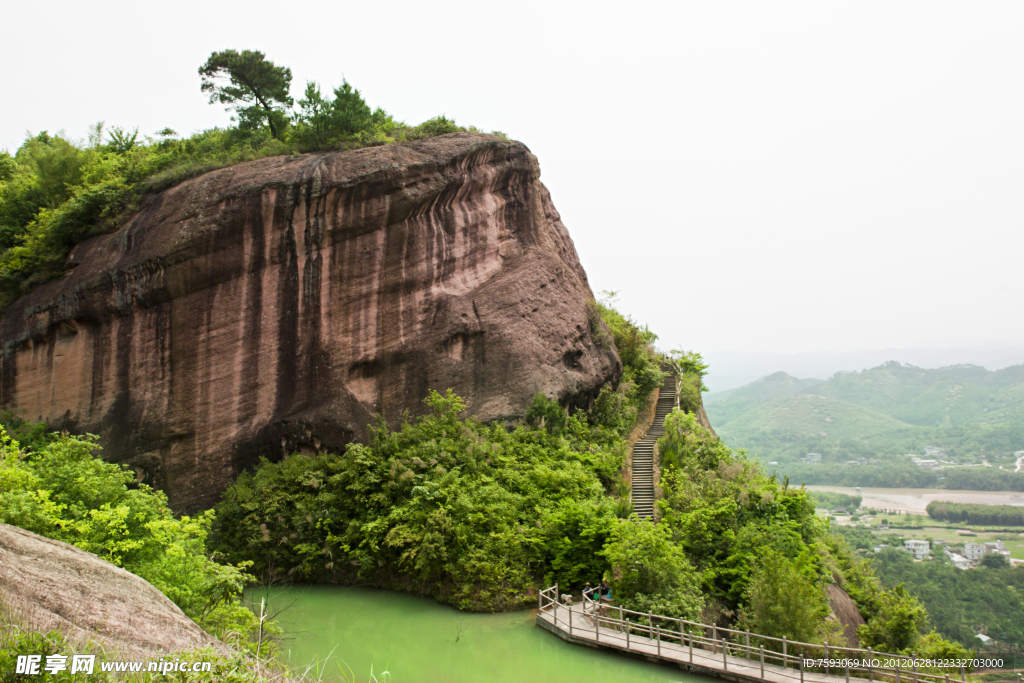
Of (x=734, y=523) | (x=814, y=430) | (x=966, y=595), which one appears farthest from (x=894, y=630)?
(x=814, y=430)

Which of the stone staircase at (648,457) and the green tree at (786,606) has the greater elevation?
the stone staircase at (648,457)

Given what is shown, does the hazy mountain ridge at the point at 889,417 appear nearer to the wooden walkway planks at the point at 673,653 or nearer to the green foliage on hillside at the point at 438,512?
the green foliage on hillside at the point at 438,512

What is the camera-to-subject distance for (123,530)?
13523mm

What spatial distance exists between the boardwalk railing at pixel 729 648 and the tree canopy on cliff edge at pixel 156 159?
1645 cm

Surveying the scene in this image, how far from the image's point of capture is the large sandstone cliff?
68.7 ft

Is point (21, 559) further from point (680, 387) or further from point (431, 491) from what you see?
point (680, 387)

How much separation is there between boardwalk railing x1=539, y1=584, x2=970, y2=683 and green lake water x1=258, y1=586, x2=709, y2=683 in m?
0.38

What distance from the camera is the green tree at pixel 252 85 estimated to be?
26.7m

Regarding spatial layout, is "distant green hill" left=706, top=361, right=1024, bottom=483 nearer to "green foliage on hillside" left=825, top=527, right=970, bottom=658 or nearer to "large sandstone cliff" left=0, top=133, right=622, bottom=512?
"green foliage on hillside" left=825, top=527, right=970, bottom=658

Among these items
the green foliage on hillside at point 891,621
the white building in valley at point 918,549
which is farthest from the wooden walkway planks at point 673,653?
the white building in valley at point 918,549

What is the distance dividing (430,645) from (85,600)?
27.4 ft

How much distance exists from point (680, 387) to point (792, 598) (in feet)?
50.4

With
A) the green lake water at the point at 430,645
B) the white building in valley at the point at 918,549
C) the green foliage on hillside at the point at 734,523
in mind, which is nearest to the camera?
the green lake water at the point at 430,645

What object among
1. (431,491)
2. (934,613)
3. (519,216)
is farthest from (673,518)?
(934,613)
